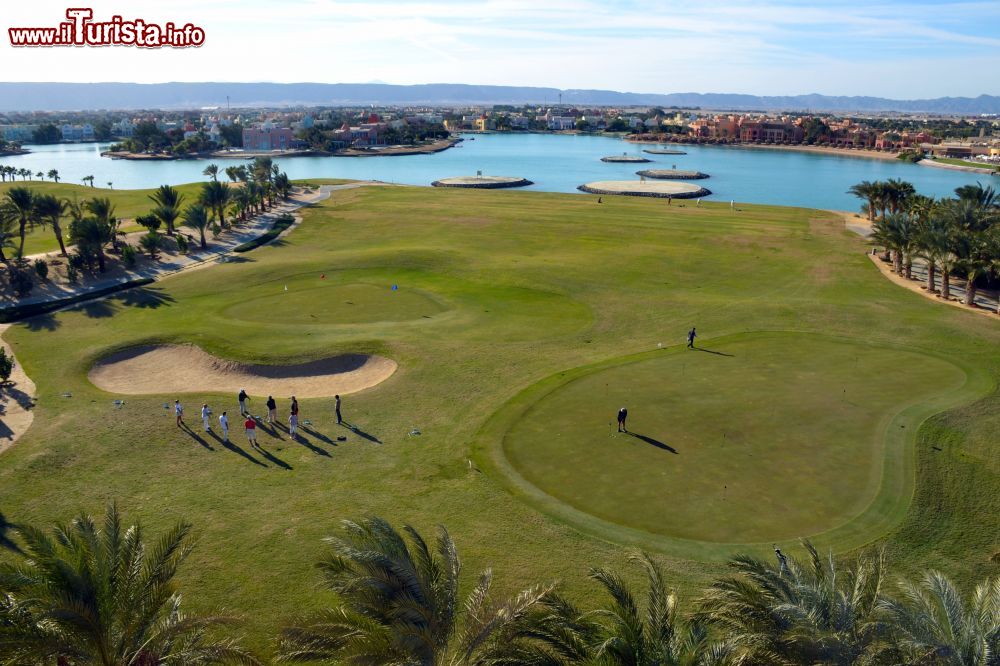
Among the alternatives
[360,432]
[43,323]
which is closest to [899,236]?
[360,432]

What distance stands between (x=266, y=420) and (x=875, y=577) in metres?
26.1

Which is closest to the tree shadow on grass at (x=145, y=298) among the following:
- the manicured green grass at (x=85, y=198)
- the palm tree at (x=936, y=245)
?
the manicured green grass at (x=85, y=198)

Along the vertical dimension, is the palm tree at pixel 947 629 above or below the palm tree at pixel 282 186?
below

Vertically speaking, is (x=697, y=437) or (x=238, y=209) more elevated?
(x=238, y=209)

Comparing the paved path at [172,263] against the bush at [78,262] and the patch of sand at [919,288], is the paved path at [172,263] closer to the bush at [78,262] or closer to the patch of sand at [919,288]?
the bush at [78,262]

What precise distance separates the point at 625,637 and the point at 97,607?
34.7 ft

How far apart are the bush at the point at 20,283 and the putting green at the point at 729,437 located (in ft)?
152

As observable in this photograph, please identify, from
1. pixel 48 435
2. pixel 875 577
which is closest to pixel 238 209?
pixel 48 435

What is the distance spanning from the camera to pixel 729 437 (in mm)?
28969

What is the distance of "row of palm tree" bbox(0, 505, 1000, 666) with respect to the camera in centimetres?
1273

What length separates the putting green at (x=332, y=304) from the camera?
48219 millimetres

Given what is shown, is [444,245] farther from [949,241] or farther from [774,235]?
[949,241]

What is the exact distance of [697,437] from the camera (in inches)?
1143

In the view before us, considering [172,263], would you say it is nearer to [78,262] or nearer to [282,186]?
[78,262]
